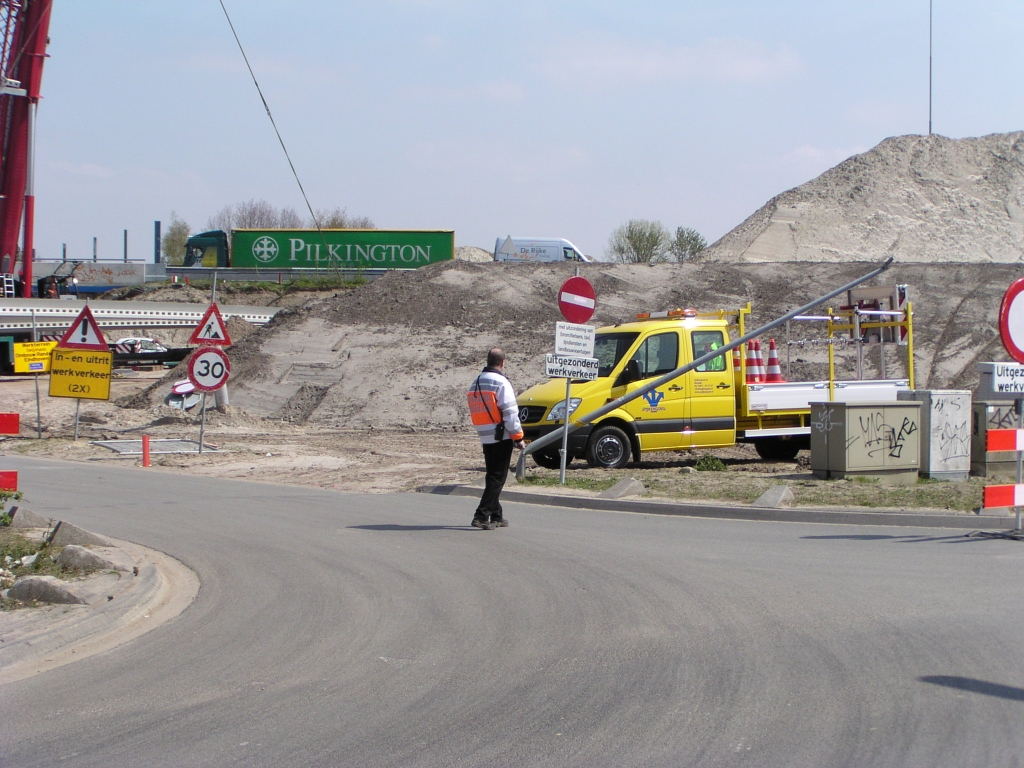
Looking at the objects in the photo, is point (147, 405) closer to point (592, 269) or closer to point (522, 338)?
point (522, 338)

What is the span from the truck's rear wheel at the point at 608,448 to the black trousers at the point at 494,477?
5.15m

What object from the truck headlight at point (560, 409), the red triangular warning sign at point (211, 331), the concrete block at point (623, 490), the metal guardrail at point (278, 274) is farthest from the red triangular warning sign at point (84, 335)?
the metal guardrail at point (278, 274)

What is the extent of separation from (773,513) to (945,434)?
3.79 meters

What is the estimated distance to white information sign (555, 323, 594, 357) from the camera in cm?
1338

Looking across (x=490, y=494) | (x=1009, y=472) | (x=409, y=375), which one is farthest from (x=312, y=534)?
(x=409, y=375)

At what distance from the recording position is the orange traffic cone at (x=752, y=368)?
1680cm

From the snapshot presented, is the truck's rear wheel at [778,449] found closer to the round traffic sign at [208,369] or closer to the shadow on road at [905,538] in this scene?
the shadow on road at [905,538]

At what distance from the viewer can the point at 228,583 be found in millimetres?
8023

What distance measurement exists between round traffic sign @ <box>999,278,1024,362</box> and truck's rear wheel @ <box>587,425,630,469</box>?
698 centimetres

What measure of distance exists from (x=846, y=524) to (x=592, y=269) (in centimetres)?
2792

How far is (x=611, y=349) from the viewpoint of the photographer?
16250 millimetres

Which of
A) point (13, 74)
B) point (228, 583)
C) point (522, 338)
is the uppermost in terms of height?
point (13, 74)

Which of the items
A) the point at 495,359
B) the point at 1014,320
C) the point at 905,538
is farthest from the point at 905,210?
the point at 495,359

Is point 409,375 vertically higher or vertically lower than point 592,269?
lower
